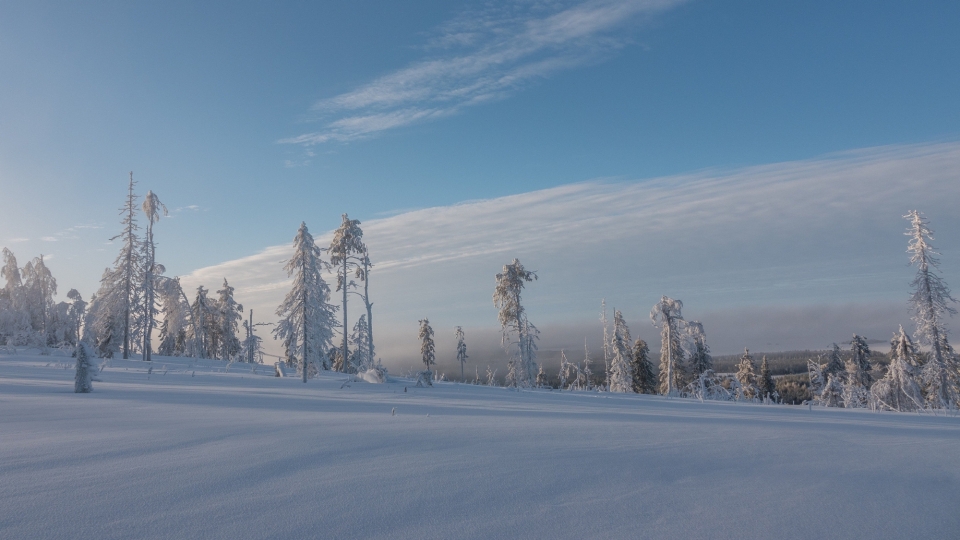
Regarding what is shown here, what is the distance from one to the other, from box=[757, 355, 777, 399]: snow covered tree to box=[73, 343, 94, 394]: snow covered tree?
57735 mm

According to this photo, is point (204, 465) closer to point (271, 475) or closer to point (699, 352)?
point (271, 475)

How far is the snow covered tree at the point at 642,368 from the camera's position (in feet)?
201

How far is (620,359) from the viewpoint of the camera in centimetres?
5662

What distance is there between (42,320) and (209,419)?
4570 centimetres

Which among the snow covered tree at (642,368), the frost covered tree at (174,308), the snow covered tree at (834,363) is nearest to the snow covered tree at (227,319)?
the frost covered tree at (174,308)

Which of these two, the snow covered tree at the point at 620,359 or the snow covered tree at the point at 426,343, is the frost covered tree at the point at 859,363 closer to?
the snow covered tree at the point at 620,359

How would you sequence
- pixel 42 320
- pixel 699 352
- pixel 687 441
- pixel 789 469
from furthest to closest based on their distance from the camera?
pixel 699 352, pixel 42 320, pixel 687 441, pixel 789 469

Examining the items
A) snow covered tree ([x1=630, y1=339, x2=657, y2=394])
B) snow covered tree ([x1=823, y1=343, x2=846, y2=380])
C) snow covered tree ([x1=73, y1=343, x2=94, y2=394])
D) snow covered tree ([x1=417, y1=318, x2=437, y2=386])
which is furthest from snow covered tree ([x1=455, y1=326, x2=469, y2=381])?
snow covered tree ([x1=73, y1=343, x2=94, y2=394])

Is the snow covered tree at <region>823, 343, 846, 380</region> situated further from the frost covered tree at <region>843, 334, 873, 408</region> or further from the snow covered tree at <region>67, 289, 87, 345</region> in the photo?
the snow covered tree at <region>67, 289, 87, 345</region>

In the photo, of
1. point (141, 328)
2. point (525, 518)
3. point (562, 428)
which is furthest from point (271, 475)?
point (141, 328)

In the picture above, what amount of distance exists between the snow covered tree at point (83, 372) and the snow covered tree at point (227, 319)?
5340 cm

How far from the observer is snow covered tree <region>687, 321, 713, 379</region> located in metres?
48.7

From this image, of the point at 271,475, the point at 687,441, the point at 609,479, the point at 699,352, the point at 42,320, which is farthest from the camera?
the point at 699,352

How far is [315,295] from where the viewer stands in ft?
89.9
